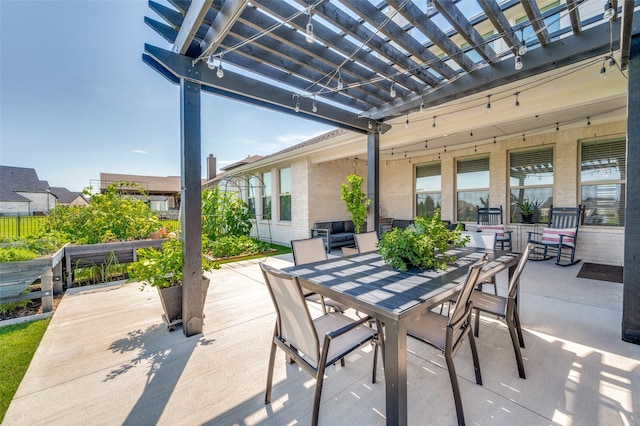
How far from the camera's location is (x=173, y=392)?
1.77 metres

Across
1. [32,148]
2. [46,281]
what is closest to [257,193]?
[46,281]

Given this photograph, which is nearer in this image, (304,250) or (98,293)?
(304,250)

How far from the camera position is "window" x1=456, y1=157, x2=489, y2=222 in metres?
6.81

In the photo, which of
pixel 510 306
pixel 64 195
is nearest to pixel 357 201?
pixel 510 306

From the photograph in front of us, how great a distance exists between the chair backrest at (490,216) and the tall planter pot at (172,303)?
6.65 metres

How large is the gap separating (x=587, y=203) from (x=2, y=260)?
382 inches

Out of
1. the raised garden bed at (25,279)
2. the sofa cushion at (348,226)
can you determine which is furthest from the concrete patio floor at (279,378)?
the sofa cushion at (348,226)

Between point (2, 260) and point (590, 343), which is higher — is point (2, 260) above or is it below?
above

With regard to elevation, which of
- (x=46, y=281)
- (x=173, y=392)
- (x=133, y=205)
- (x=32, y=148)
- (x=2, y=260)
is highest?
(x=32, y=148)

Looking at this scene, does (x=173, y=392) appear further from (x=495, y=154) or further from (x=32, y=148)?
(x=32, y=148)

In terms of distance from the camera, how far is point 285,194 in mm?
8609

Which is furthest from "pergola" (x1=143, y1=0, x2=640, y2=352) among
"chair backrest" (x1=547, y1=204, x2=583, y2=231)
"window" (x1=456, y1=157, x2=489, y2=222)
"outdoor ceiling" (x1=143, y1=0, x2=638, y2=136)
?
"window" (x1=456, y1=157, x2=489, y2=222)

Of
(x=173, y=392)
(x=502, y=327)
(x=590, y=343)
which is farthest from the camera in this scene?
(x=502, y=327)

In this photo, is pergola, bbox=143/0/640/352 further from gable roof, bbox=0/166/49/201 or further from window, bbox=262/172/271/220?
gable roof, bbox=0/166/49/201
